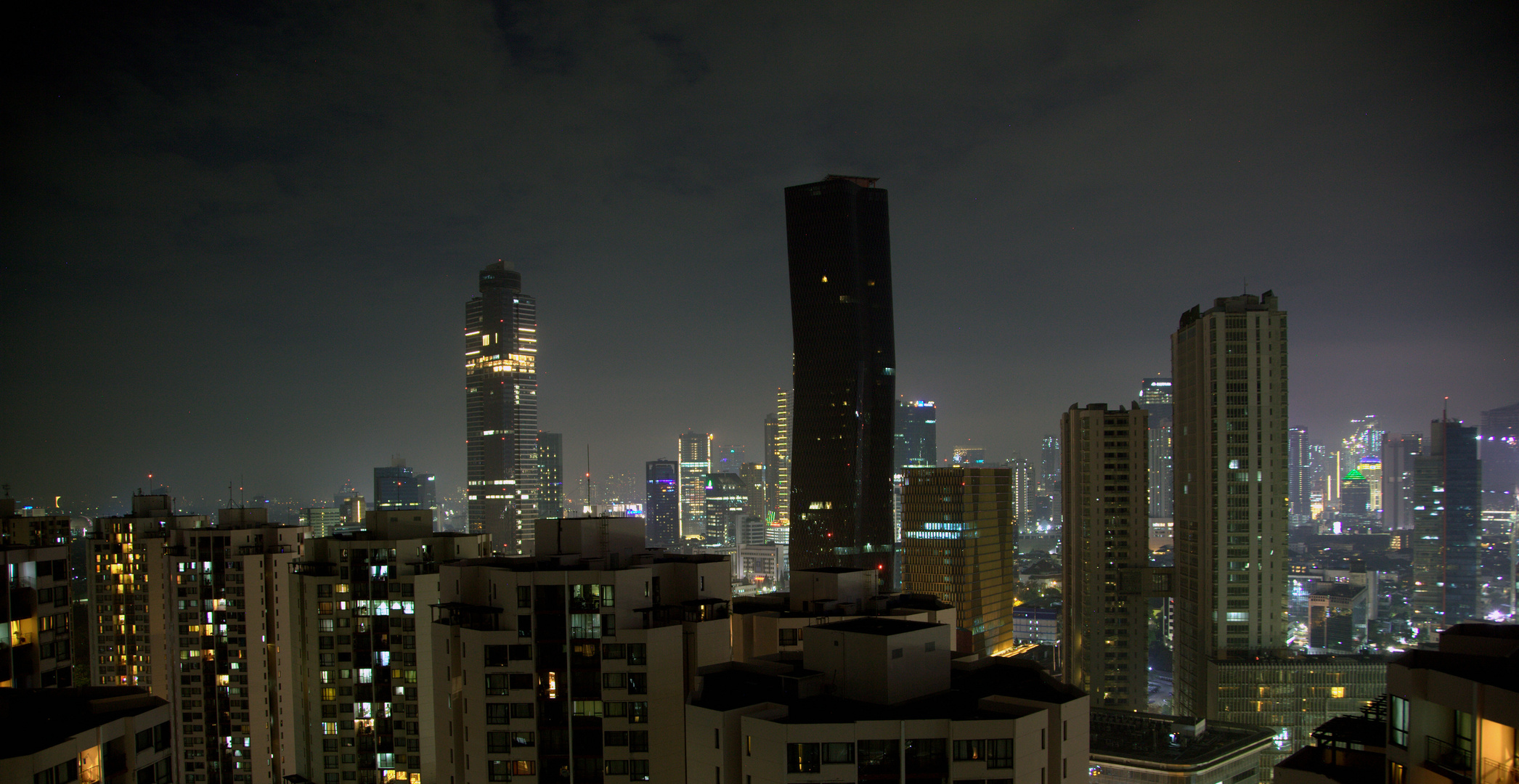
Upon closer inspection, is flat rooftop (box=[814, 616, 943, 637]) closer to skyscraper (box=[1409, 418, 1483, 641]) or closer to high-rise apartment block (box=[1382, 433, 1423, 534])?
skyscraper (box=[1409, 418, 1483, 641])

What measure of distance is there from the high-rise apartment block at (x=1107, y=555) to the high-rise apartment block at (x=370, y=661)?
79.0 meters

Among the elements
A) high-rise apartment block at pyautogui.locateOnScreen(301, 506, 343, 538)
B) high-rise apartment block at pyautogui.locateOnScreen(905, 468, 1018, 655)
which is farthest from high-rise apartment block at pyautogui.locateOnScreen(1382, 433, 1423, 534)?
high-rise apartment block at pyautogui.locateOnScreen(301, 506, 343, 538)

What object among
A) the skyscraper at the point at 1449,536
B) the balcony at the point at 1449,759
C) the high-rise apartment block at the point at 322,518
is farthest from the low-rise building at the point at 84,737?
Result: the skyscraper at the point at 1449,536

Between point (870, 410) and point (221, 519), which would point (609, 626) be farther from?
point (870, 410)

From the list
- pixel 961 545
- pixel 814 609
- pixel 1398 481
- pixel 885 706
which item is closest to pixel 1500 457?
Result: pixel 1398 481

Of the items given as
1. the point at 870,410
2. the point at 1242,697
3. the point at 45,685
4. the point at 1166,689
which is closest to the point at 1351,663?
the point at 1242,697

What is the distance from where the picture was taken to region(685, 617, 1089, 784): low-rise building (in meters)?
21.8

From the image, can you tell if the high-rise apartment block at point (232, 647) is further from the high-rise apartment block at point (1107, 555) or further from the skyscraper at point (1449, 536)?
the skyscraper at point (1449, 536)

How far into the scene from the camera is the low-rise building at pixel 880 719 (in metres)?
21.8

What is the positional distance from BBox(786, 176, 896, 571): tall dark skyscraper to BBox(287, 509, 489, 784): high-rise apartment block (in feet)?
325

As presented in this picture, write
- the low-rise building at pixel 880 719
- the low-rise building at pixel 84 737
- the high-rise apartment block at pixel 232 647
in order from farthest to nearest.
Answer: the high-rise apartment block at pixel 232 647 → the low-rise building at pixel 880 719 → the low-rise building at pixel 84 737

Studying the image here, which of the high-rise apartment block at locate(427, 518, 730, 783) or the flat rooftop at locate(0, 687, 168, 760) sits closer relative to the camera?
the flat rooftop at locate(0, 687, 168, 760)

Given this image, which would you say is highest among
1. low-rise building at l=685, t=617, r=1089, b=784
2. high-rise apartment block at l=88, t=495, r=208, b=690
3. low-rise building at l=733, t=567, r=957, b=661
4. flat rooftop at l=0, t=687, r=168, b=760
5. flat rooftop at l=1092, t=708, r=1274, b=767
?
flat rooftop at l=0, t=687, r=168, b=760

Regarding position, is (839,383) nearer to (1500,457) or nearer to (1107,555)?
(1107,555)
